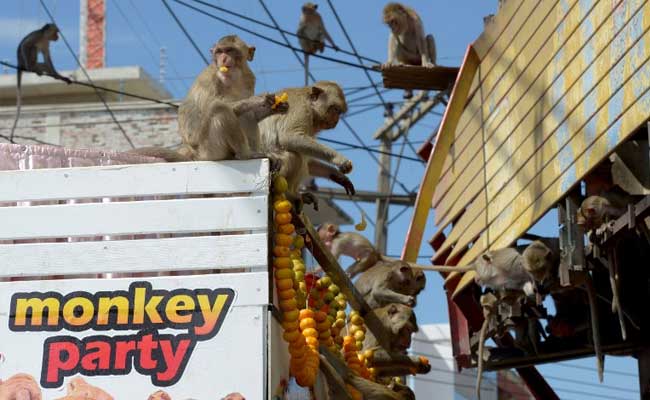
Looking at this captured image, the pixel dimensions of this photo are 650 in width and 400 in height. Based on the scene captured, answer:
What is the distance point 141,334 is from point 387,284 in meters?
5.81

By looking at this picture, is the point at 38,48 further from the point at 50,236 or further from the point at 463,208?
the point at 50,236

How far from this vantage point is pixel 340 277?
10922mm

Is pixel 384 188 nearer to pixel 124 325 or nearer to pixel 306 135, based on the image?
pixel 306 135

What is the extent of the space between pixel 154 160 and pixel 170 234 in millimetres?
942

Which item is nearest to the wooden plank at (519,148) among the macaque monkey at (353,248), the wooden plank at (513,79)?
the wooden plank at (513,79)

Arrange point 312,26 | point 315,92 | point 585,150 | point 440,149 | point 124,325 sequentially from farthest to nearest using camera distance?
point 312,26 < point 440,149 < point 585,150 < point 315,92 < point 124,325

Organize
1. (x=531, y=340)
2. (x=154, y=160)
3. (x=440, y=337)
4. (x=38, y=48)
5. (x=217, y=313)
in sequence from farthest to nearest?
(x=440, y=337) → (x=38, y=48) → (x=531, y=340) → (x=154, y=160) → (x=217, y=313)

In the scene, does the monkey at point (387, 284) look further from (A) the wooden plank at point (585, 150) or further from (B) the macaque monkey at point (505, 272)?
(A) the wooden plank at point (585, 150)

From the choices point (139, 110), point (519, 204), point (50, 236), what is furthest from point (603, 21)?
point (139, 110)

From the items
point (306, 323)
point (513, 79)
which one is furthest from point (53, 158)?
point (513, 79)

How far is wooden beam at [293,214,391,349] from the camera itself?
9.95 m

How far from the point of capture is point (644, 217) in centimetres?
1112

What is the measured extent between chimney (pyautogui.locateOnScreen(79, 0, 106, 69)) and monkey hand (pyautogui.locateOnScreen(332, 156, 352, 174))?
159 ft

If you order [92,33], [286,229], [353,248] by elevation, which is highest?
[92,33]
